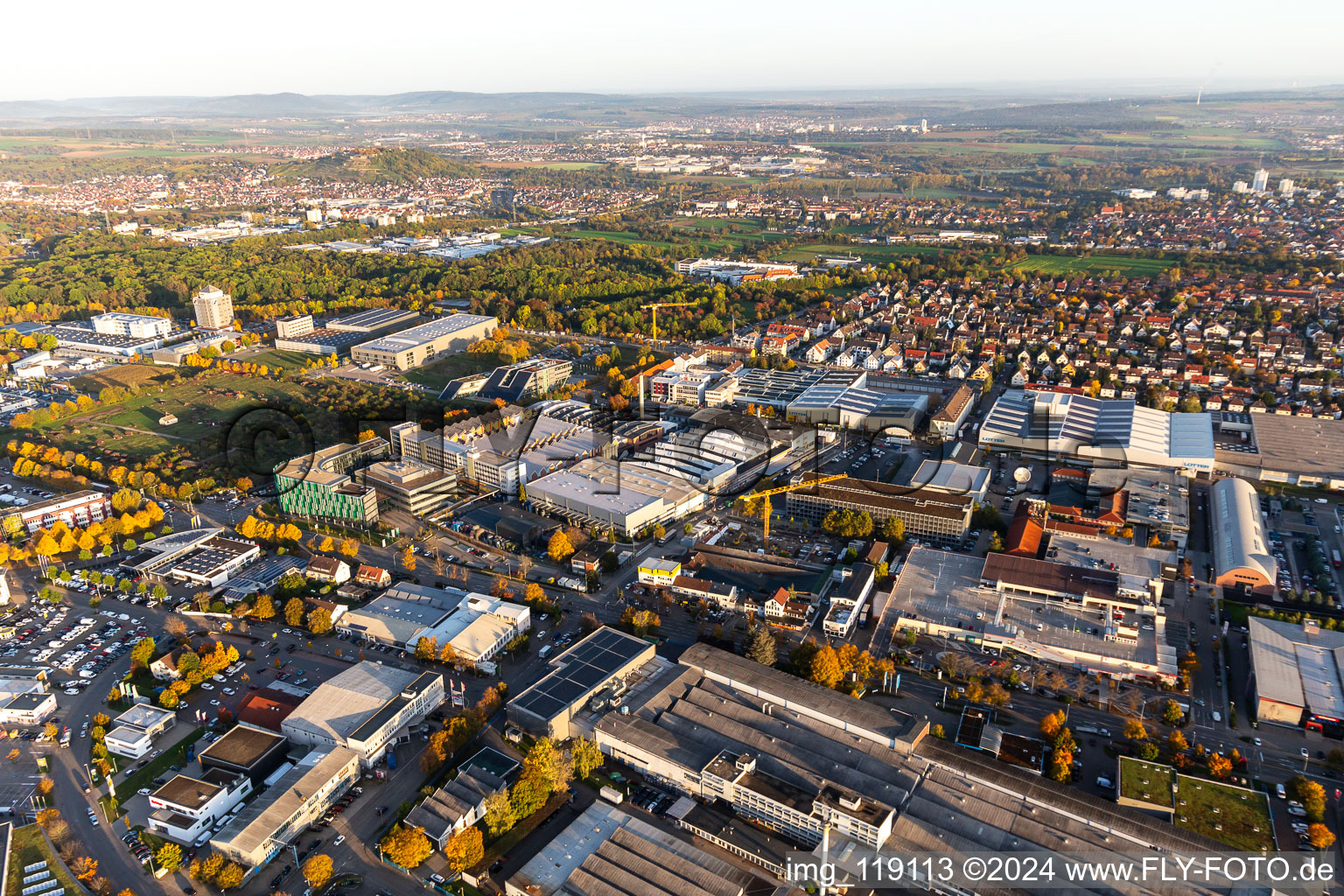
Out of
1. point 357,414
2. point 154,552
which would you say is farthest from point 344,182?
point 154,552

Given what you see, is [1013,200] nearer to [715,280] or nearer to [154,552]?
[715,280]

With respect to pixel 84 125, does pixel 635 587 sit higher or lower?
lower

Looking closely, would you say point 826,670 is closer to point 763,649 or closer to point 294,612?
point 763,649

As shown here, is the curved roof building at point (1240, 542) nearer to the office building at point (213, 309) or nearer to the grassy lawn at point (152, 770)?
the grassy lawn at point (152, 770)

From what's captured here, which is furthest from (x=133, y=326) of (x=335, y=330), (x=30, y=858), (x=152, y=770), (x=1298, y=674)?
(x=1298, y=674)

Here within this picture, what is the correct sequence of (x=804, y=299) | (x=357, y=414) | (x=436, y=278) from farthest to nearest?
(x=436, y=278)
(x=804, y=299)
(x=357, y=414)

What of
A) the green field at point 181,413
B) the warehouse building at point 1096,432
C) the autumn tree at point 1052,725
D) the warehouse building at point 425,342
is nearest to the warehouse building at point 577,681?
the autumn tree at point 1052,725
